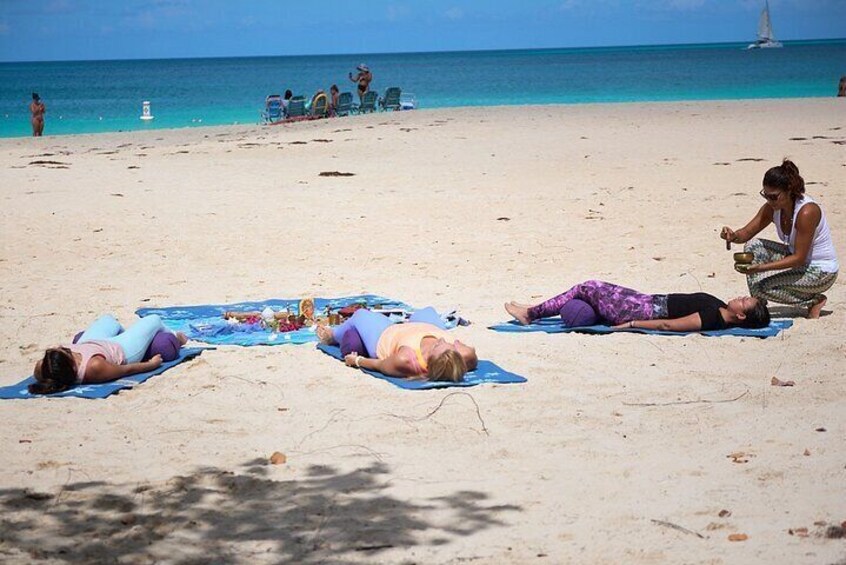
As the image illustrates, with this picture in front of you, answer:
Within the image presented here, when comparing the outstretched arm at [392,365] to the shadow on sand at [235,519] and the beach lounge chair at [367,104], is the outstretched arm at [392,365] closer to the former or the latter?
the shadow on sand at [235,519]

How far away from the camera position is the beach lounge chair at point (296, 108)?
2903 cm

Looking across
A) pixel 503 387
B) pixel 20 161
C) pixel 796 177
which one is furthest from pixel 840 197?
pixel 20 161

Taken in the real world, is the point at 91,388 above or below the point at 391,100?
below

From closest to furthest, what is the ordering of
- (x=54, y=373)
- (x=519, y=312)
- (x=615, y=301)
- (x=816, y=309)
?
(x=54, y=373) → (x=615, y=301) → (x=519, y=312) → (x=816, y=309)

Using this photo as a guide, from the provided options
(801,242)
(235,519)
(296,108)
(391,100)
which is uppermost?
(391,100)

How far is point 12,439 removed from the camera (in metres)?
5.76

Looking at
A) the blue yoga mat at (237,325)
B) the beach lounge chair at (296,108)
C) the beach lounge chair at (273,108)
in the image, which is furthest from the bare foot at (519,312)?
the beach lounge chair at (273,108)

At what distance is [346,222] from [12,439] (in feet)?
21.8

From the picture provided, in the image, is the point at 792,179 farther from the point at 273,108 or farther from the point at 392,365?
the point at 273,108

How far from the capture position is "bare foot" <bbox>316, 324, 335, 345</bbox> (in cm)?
737

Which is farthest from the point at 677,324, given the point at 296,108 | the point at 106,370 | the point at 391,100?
the point at 391,100

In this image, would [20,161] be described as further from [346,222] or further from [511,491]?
[511,491]

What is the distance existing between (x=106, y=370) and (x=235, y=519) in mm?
2287

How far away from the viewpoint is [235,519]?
4.67 m
